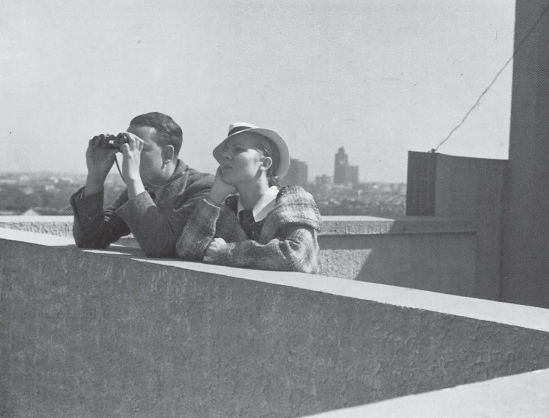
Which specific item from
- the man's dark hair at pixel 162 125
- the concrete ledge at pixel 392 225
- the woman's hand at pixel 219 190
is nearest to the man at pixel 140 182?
the man's dark hair at pixel 162 125

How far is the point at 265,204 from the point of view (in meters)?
4.70

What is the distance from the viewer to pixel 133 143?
16.6ft

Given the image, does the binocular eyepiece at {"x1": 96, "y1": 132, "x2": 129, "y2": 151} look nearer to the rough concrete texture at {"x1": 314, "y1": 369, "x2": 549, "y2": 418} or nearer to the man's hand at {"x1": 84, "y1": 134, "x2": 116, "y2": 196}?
the man's hand at {"x1": 84, "y1": 134, "x2": 116, "y2": 196}

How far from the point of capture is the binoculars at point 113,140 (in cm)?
505

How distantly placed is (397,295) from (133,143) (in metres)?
2.03

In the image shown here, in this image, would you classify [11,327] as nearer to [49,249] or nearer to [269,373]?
[49,249]

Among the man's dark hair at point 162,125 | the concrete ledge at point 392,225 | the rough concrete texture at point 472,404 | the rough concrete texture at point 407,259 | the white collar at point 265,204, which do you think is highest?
the man's dark hair at point 162,125

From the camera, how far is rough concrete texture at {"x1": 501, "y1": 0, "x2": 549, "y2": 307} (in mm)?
10250

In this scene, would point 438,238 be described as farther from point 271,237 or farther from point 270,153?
point 271,237

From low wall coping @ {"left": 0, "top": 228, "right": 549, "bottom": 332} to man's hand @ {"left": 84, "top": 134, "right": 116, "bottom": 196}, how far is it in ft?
2.04

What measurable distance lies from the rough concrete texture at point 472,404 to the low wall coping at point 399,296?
628 mm

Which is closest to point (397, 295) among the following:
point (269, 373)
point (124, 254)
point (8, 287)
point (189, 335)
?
point (269, 373)

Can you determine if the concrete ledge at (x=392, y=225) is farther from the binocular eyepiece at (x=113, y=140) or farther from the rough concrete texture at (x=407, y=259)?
the binocular eyepiece at (x=113, y=140)

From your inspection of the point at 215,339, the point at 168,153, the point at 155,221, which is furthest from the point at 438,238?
the point at 215,339
